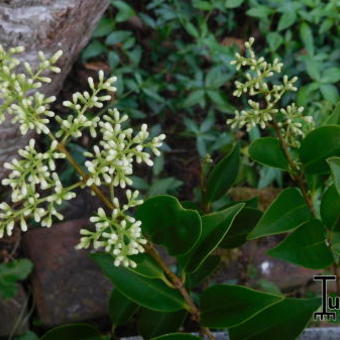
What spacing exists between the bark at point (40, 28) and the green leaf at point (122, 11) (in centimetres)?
52

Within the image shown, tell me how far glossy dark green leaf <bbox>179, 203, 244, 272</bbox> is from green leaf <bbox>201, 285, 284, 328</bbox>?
113 mm

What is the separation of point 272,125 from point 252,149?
11 centimetres

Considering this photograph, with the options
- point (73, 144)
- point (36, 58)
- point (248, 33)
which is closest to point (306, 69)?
point (248, 33)

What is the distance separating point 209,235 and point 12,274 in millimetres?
962

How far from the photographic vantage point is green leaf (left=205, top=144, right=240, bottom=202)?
154 cm

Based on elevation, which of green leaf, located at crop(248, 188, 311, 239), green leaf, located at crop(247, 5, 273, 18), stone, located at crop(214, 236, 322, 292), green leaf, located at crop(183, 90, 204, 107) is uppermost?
green leaf, located at crop(247, 5, 273, 18)

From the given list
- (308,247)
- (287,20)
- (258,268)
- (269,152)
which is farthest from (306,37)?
(308,247)

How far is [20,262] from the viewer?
199 cm

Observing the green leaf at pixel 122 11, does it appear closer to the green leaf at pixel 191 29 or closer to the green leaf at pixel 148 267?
the green leaf at pixel 191 29

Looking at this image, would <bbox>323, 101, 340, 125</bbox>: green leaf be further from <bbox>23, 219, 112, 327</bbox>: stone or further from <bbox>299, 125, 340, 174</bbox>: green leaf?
<bbox>23, 219, 112, 327</bbox>: stone

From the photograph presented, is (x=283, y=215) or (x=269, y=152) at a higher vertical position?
(x=269, y=152)

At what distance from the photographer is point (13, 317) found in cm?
206

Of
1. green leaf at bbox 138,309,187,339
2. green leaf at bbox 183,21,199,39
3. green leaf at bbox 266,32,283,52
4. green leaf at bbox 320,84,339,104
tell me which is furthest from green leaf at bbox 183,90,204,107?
green leaf at bbox 138,309,187,339

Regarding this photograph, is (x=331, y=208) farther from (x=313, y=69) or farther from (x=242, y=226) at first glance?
(x=313, y=69)
